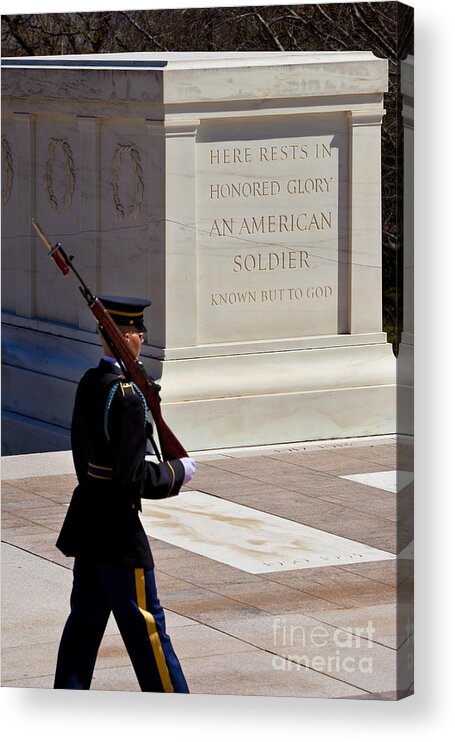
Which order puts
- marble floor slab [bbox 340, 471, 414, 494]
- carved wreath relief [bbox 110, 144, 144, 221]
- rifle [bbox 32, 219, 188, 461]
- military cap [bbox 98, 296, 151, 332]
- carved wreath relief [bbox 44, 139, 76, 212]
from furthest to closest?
carved wreath relief [bbox 44, 139, 76, 212], carved wreath relief [bbox 110, 144, 144, 221], marble floor slab [bbox 340, 471, 414, 494], military cap [bbox 98, 296, 151, 332], rifle [bbox 32, 219, 188, 461]

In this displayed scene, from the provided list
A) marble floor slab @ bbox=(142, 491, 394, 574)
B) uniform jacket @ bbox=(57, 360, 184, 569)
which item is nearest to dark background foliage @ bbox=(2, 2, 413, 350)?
marble floor slab @ bbox=(142, 491, 394, 574)

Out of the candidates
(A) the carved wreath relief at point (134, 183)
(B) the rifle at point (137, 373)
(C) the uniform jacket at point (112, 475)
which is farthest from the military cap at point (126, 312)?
(A) the carved wreath relief at point (134, 183)

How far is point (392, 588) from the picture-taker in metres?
8.66

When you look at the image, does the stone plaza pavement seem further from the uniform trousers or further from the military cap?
the military cap

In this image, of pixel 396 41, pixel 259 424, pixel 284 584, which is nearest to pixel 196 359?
pixel 259 424

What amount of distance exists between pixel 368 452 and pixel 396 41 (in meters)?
1.67

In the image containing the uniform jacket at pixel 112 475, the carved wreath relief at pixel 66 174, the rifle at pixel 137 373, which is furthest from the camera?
the carved wreath relief at pixel 66 174

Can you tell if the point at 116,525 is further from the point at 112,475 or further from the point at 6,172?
the point at 6,172

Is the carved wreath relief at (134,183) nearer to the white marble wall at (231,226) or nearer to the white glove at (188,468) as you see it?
the white marble wall at (231,226)

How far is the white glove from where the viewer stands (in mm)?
8180

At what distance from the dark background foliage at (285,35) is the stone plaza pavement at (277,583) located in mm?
669

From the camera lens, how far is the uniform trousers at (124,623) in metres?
8.16

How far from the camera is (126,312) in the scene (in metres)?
8.46

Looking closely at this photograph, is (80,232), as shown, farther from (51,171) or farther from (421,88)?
(421,88)
